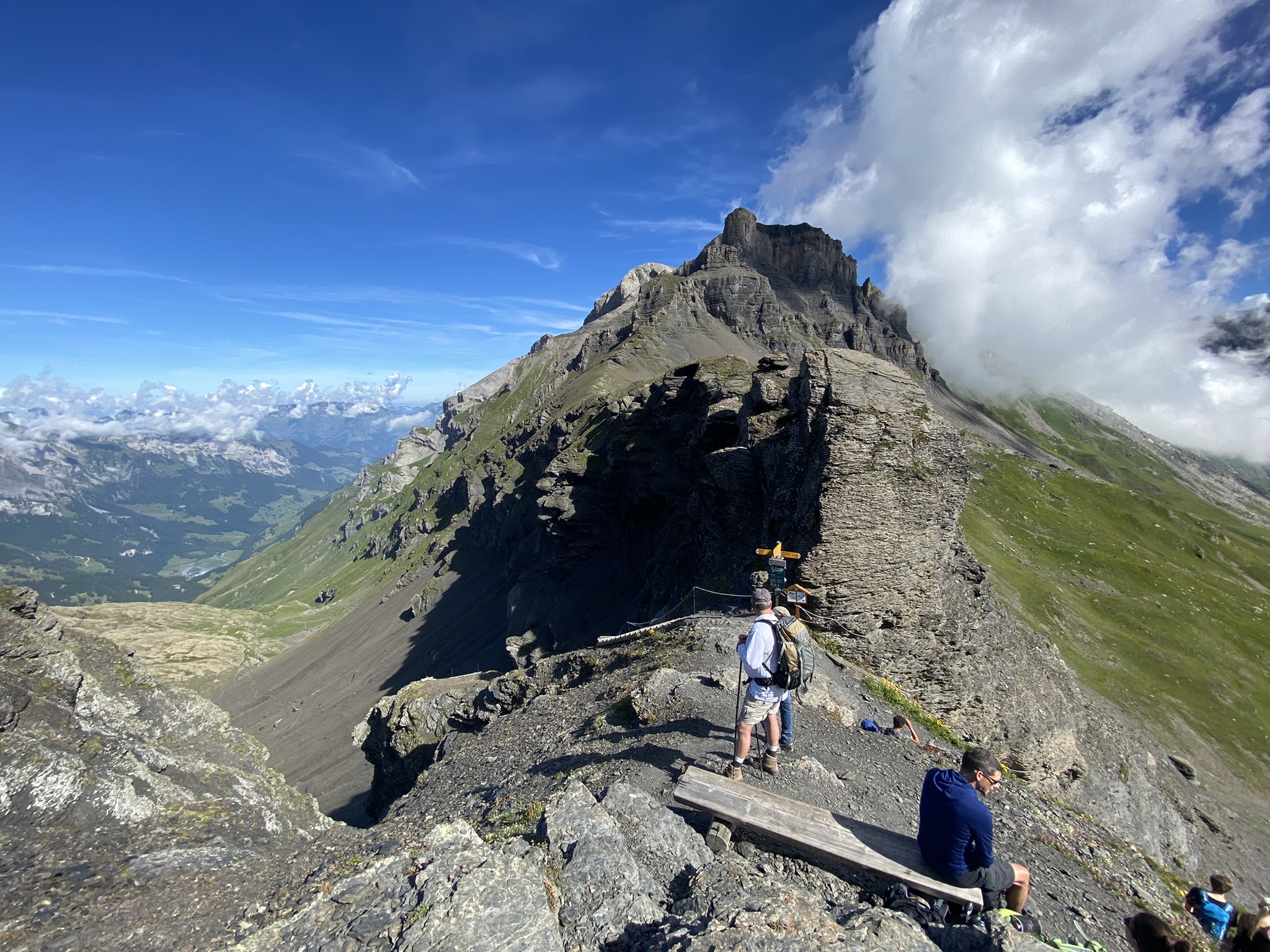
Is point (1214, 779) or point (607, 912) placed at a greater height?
point (607, 912)

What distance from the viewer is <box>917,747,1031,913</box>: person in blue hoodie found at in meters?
8.58

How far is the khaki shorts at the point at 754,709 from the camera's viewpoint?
11.8 meters

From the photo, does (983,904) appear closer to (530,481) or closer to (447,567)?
(530,481)

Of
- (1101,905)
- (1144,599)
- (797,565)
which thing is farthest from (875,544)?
(1144,599)

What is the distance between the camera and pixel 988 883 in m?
8.55

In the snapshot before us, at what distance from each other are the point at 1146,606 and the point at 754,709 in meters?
96.6

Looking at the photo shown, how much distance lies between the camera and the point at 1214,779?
171 feet

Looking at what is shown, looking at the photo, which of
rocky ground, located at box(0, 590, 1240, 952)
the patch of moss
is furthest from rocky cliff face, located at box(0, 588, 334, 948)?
the patch of moss

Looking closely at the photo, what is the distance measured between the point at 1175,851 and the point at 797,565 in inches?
1166

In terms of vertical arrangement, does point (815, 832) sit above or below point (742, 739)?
below

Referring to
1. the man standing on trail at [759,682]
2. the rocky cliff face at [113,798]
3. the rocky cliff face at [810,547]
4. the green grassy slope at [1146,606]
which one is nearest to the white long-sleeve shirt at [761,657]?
the man standing on trail at [759,682]

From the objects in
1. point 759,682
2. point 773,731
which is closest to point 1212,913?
point 773,731

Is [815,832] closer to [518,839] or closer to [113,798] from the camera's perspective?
[518,839]

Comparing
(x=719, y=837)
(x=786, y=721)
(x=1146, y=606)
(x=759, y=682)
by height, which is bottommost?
(x=1146, y=606)
